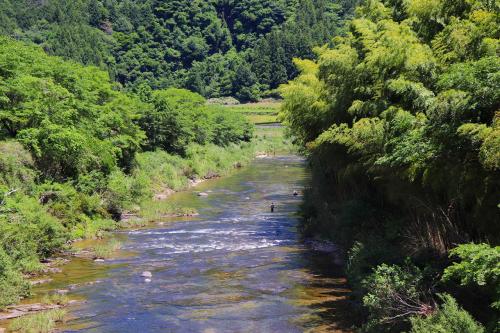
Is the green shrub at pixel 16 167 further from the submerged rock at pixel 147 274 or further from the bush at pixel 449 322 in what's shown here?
the bush at pixel 449 322

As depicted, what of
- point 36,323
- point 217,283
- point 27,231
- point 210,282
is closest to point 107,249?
point 27,231

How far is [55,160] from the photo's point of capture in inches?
1342

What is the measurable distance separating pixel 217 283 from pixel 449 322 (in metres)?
12.5

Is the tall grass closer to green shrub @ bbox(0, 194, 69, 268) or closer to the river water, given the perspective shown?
the river water

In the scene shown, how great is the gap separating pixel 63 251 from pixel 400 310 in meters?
18.4

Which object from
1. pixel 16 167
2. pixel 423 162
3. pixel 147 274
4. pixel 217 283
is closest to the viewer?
pixel 423 162

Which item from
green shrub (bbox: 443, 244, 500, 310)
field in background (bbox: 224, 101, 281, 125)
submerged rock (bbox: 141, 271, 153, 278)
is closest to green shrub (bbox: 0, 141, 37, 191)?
submerged rock (bbox: 141, 271, 153, 278)

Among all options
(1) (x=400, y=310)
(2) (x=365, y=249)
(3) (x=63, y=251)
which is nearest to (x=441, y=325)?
(1) (x=400, y=310)

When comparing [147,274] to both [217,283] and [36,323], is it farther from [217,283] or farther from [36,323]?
[36,323]

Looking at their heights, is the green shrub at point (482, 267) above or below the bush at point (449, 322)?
above

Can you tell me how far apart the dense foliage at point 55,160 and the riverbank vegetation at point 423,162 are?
1290cm

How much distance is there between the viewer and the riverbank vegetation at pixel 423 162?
1209 centimetres

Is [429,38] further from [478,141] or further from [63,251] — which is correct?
[63,251]

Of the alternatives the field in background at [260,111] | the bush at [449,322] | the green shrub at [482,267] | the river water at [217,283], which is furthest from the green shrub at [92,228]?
the field in background at [260,111]
